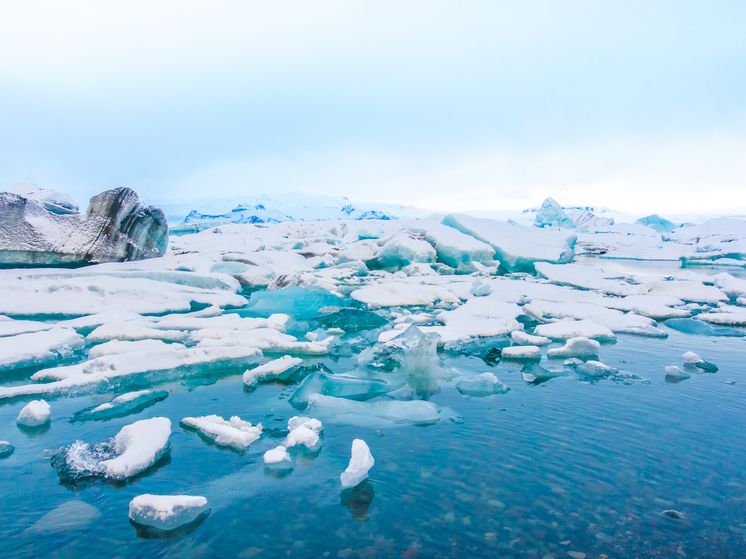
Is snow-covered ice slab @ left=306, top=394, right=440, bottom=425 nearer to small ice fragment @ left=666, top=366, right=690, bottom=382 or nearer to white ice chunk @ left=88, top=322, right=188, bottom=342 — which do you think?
small ice fragment @ left=666, top=366, right=690, bottom=382

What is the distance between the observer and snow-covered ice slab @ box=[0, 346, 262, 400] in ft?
7.94

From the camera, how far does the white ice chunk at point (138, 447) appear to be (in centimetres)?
159

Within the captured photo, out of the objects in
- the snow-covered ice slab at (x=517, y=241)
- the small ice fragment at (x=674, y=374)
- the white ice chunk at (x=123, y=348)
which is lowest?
the small ice fragment at (x=674, y=374)

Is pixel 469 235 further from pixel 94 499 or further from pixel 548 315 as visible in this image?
pixel 94 499

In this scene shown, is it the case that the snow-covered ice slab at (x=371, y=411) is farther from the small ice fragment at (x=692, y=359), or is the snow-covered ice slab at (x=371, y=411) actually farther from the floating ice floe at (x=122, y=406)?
the small ice fragment at (x=692, y=359)

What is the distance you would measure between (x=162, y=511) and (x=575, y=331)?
3.62 metres

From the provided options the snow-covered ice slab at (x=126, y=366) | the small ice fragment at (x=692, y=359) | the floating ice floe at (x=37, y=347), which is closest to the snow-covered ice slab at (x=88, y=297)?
the floating ice floe at (x=37, y=347)

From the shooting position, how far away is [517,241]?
10320 millimetres

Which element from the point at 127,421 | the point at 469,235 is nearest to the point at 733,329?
the point at 127,421

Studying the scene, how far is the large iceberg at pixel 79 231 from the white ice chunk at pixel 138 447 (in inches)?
260

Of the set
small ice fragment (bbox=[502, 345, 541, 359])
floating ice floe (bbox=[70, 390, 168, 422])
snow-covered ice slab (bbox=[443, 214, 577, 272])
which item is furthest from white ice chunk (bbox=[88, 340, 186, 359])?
snow-covered ice slab (bbox=[443, 214, 577, 272])

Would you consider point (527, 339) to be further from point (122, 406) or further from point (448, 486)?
point (122, 406)

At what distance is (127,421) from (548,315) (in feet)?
14.1

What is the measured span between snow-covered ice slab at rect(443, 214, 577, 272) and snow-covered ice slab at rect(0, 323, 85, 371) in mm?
8549
